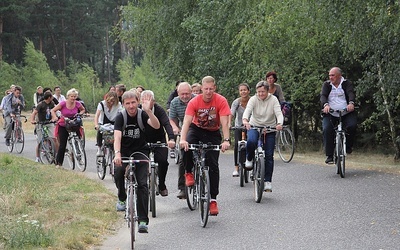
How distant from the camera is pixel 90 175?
17266 mm

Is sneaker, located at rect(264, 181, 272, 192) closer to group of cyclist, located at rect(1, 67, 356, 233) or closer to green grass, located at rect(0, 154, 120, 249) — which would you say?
group of cyclist, located at rect(1, 67, 356, 233)

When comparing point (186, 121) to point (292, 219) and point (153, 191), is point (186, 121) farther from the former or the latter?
point (292, 219)

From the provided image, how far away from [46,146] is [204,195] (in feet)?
31.5

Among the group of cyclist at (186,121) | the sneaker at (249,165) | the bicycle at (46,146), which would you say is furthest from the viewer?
the bicycle at (46,146)

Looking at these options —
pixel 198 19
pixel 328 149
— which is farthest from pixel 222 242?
pixel 198 19

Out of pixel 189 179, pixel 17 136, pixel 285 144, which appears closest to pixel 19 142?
pixel 17 136

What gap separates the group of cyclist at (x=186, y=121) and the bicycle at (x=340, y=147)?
0.13 m

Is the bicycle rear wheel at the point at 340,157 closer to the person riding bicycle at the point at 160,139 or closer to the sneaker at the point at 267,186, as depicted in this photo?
the sneaker at the point at 267,186

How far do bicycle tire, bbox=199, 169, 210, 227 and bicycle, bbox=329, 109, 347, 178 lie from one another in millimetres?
4637

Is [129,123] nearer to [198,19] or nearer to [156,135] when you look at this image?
[156,135]

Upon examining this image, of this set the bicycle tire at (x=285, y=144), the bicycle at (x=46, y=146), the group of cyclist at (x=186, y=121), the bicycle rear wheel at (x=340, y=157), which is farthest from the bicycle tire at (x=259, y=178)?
the bicycle at (x=46, y=146)

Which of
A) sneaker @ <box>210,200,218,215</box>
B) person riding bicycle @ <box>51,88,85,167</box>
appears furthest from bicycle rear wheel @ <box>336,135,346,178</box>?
person riding bicycle @ <box>51,88,85,167</box>

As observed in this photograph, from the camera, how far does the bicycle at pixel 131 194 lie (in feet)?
29.2

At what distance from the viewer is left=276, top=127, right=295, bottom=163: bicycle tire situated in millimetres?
19031
